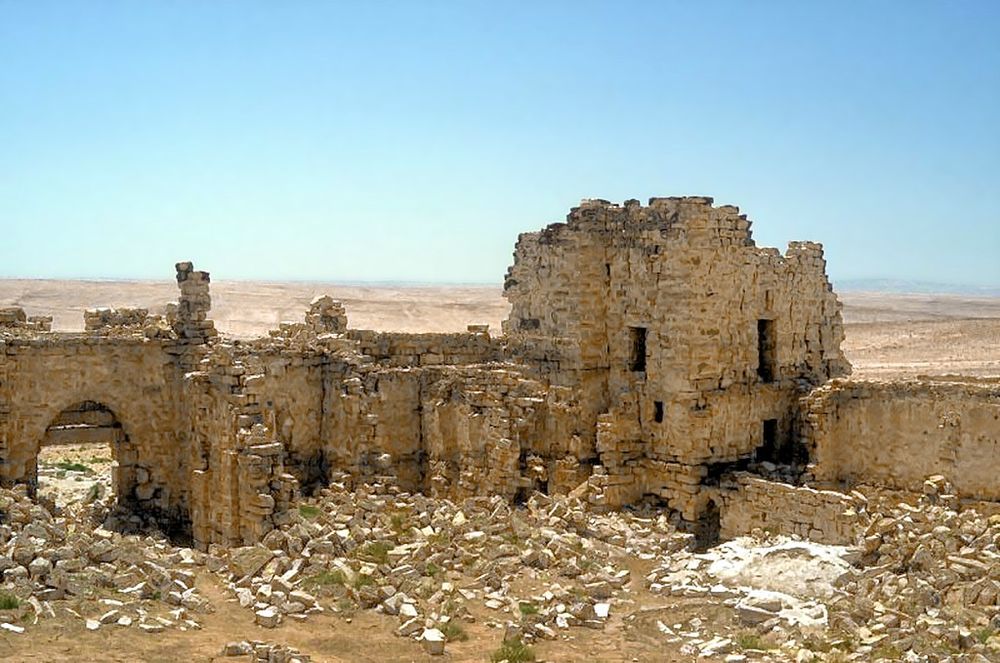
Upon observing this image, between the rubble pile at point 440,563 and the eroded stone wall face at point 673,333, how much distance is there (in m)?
1.31

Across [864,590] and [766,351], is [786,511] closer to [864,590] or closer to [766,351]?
[766,351]

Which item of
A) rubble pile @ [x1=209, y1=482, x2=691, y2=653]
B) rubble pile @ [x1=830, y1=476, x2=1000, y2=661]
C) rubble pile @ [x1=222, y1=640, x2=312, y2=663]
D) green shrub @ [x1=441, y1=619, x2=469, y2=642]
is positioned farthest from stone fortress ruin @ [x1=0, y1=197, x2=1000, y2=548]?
rubble pile @ [x1=222, y1=640, x2=312, y2=663]

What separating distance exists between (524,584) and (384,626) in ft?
6.15

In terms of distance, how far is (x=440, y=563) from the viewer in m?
13.0

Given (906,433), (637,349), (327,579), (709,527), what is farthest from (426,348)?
(906,433)

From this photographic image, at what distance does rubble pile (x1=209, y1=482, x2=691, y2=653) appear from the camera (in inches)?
460

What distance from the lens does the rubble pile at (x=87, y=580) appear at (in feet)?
34.9

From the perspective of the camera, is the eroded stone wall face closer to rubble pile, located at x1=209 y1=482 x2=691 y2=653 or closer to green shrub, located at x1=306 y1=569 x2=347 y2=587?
rubble pile, located at x1=209 y1=482 x2=691 y2=653

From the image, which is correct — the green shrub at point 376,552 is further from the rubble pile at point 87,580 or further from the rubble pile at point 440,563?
the rubble pile at point 87,580

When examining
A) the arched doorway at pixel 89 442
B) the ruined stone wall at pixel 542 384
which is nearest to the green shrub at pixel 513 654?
the ruined stone wall at pixel 542 384

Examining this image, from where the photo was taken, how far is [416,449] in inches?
711

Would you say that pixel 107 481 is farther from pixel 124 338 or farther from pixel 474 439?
pixel 474 439

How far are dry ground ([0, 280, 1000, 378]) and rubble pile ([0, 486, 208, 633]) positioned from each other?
36824 mm

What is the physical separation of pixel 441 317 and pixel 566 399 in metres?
69.2
